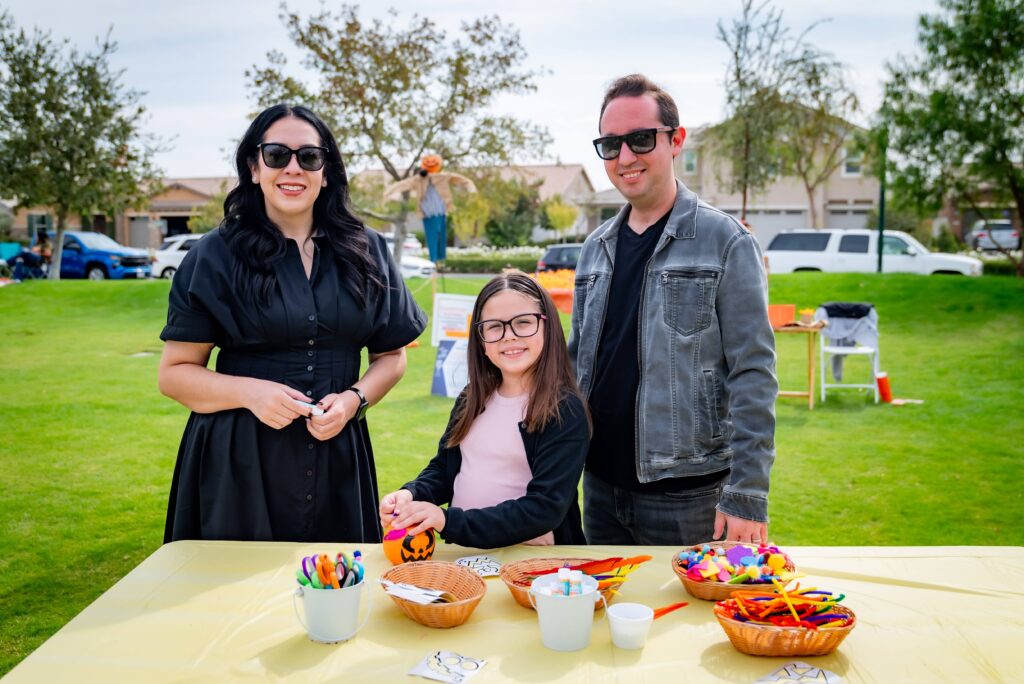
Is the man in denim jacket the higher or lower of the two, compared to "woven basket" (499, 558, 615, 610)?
higher

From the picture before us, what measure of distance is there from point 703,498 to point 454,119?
18845 millimetres

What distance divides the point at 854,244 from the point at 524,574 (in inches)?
803

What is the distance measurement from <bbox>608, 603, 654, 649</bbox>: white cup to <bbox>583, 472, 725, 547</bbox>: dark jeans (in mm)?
821

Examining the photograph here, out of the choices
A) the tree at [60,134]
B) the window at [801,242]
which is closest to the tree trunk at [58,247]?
the tree at [60,134]

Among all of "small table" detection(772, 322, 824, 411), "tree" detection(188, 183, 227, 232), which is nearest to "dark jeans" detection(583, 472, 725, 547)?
"small table" detection(772, 322, 824, 411)

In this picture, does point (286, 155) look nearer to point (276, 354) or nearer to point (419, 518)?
point (276, 354)

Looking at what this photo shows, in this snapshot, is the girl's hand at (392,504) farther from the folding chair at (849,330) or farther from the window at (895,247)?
the window at (895,247)

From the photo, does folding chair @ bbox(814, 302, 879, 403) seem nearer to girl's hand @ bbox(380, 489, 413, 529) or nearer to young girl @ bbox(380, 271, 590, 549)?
young girl @ bbox(380, 271, 590, 549)

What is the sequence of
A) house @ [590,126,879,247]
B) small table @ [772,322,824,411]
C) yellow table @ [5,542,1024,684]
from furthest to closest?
1. house @ [590,126,879,247]
2. small table @ [772,322,824,411]
3. yellow table @ [5,542,1024,684]

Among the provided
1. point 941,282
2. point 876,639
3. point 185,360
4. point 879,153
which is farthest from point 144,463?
point 879,153

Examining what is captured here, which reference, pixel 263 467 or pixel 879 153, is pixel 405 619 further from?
pixel 879 153

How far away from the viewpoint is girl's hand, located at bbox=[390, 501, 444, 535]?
213cm

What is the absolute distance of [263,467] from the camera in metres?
2.41

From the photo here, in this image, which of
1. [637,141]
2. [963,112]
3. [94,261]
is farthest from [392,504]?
[94,261]
